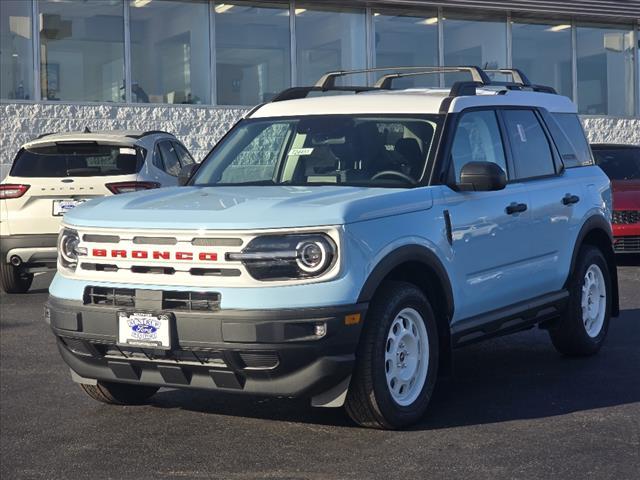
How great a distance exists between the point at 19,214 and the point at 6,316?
1.31 metres

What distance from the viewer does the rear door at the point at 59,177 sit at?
38.6ft

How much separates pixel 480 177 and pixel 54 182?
621cm

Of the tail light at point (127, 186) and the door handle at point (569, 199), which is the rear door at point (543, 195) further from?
the tail light at point (127, 186)

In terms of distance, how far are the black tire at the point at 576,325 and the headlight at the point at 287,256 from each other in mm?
2941

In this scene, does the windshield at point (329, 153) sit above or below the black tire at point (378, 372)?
above

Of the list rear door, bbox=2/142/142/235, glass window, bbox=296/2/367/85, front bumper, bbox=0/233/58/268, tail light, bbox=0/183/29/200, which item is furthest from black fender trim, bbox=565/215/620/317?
glass window, bbox=296/2/367/85

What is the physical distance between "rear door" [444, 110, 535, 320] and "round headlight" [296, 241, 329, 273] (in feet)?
3.77

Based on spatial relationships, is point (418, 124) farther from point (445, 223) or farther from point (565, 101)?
point (565, 101)

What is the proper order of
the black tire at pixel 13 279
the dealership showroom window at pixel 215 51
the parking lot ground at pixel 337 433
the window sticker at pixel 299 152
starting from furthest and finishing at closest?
1. the dealership showroom window at pixel 215 51
2. the black tire at pixel 13 279
3. the window sticker at pixel 299 152
4. the parking lot ground at pixel 337 433

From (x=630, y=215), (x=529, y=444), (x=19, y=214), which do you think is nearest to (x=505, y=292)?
(x=529, y=444)

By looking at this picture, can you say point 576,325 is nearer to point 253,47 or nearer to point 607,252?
point 607,252

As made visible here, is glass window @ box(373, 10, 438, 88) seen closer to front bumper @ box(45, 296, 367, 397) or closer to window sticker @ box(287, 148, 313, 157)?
window sticker @ box(287, 148, 313, 157)

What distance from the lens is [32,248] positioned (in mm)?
11859

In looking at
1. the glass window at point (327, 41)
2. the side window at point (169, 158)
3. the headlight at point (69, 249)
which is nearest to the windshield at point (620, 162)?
the side window at point (169, 158)
